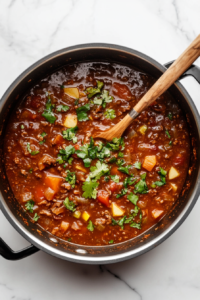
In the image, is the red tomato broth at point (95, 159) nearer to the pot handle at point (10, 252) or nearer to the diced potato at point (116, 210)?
the diced potato at point (116, 210)

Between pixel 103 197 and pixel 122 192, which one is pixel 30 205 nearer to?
pixel 103 197

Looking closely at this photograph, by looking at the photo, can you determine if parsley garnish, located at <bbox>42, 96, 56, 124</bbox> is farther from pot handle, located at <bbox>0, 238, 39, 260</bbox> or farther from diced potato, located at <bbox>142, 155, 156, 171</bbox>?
pot handle, located at <bbox>0, 238, 39, 260</bbox>

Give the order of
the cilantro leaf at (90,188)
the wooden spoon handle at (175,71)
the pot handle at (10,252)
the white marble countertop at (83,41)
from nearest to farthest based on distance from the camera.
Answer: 1. the wooden spoon handle at (175,71)
2. the pot handle at (10,252)
3. the cilantro leaf at (90,188)
4. the white marble countertop at (83,41)

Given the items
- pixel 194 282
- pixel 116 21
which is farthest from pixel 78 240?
pixel 116 21

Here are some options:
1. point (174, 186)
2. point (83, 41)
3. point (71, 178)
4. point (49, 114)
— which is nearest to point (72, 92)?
point (49, 114)

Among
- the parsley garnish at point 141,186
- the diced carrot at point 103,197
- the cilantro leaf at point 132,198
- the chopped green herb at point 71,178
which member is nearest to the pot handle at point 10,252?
the chopped green herb at point 71,178

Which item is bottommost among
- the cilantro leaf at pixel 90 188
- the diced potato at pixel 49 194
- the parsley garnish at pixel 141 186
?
the diced potato at pixel 49 194

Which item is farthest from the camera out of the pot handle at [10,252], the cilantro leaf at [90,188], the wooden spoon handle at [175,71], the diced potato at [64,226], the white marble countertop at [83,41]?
the white marble countertop at [83,41]
